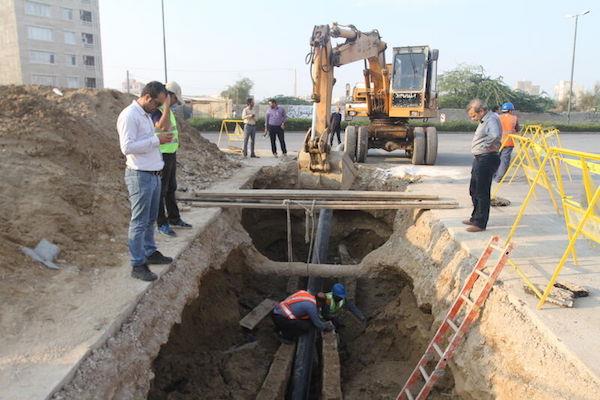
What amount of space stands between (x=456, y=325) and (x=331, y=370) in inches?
64.3

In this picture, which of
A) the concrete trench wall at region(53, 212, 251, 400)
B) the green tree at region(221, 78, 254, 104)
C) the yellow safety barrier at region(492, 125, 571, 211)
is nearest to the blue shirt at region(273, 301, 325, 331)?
the concrete trench wall at region(53, 212, 251, 400)

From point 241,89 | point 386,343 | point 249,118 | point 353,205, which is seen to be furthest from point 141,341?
point 241,89

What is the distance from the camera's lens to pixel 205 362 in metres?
5.16

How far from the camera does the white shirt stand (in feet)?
13.3

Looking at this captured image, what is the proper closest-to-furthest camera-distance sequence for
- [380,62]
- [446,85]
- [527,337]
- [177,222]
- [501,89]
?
[527,337], [177,222], [380,62], [501,89], [446,85]

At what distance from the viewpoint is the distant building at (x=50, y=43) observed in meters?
45.0

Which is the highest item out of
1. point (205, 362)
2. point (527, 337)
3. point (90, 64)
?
point (90, 64)

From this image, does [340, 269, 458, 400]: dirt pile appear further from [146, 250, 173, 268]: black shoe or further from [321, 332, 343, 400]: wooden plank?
[146, 250, 173, 268]: black shoe

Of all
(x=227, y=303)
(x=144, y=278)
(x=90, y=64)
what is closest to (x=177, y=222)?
(x=227, y=303)

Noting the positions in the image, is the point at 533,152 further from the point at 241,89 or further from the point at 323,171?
the point at 241,89

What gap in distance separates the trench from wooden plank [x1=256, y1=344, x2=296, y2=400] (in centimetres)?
21

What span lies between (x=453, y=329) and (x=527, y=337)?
87 cm

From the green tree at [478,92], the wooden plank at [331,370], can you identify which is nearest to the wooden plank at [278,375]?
the wooden plank at [331,370]

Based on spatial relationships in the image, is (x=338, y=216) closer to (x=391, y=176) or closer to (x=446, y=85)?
(x=391, y=176)
